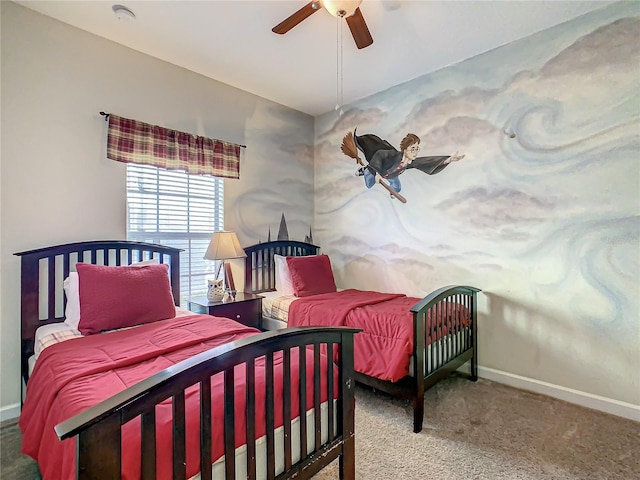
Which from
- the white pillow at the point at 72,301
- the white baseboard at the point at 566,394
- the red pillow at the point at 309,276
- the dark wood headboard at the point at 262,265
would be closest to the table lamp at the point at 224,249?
the dark wood headboard at the point at 262,265

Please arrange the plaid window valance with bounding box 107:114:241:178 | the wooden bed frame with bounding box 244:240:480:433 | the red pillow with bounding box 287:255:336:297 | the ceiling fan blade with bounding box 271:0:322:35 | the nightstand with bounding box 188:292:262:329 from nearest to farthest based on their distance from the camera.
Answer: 1. the ceiling fan blade with bounding box 271:0:322:35
2. the wooden bed frame with bounding box 244:240:480:433
3. the plaid window valance with bounding box 107:114:241:178
4. the nightstand with bounding box 188:292:262:329
5. the red pillow with bounding box 287:255:336:297

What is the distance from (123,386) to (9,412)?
175 cm

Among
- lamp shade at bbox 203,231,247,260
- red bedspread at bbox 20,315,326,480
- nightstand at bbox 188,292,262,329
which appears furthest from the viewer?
lamp shade at bbox 203,231,247,260

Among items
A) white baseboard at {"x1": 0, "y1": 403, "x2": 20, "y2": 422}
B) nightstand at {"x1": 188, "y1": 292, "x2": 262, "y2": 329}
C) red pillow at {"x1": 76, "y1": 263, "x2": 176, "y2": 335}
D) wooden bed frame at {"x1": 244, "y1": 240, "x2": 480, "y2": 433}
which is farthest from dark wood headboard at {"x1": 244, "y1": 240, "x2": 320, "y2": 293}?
white baseboard at {"x1": 0, "y1": 403, "x2": 20, "y2": 422}

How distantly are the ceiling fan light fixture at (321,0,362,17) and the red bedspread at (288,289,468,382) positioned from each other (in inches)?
73.8

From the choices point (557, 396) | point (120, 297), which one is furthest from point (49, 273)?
point (557, 396)

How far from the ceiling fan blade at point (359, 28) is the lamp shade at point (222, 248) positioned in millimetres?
1956

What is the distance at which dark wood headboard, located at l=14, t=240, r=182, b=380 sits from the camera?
2.27 m

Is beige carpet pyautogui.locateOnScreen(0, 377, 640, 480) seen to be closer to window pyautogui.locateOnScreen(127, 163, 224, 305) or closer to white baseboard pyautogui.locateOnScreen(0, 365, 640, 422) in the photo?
white baseboard pyautogui.locateOnScreen(0, 365, 640, 422)

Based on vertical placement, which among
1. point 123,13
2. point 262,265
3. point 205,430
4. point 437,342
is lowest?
point 437,342

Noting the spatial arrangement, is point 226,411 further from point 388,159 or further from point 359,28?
point 388,159

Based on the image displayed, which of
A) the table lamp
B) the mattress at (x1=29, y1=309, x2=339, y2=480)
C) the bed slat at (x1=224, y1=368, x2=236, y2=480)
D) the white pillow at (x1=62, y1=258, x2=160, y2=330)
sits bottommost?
the mattress at (x1=29, y1=309, x2=339, y2=480)

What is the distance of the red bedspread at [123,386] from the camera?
42.2 inches

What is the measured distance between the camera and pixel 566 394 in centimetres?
258
